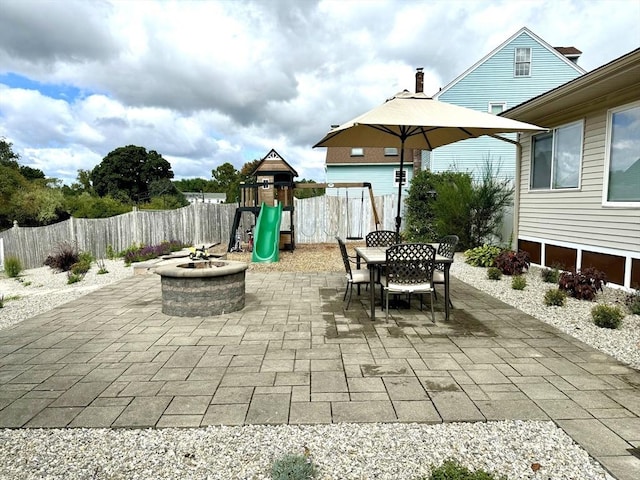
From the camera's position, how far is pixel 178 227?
11.9 m

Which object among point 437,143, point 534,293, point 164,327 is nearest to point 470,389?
point 164,327

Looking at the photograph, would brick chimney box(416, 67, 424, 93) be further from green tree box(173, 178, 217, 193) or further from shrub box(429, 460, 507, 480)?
green tree box(173, 178, 217, 193)

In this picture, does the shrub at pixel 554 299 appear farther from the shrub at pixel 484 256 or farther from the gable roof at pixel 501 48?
the gable roof at pixel 501 48

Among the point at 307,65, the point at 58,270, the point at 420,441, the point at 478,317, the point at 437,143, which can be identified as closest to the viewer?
the point at 420,441

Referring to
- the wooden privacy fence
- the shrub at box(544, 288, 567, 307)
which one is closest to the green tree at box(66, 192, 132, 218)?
the wooden privacy fence

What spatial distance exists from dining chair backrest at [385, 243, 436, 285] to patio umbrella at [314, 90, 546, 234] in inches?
52.4

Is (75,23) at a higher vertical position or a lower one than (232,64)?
lower

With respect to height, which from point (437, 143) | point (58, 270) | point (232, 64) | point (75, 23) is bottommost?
point (58, 270)

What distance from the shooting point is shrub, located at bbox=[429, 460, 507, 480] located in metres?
1.72

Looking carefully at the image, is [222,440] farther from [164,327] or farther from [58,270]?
[58,270]

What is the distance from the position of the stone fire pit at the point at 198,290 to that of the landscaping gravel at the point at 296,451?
7.74 feet

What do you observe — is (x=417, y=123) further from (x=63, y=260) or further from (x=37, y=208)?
(x=37, y=208)

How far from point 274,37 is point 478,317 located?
7.28 m

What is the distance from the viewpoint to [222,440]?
213 centimetres
